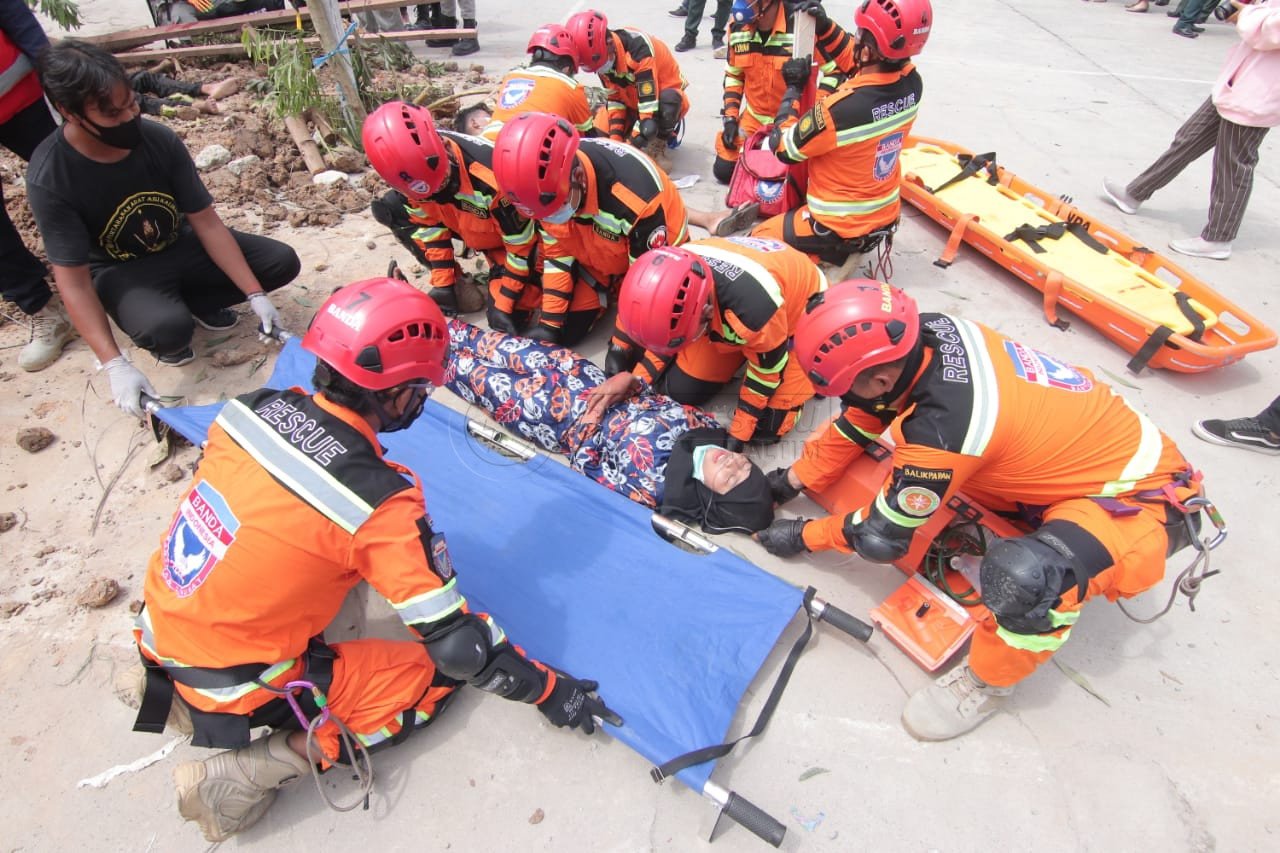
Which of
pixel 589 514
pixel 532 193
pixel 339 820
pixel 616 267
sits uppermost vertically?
pixel 532 193

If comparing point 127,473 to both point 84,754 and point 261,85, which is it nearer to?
point 84,754

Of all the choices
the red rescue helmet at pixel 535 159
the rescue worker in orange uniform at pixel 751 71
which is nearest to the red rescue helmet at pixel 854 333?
the red rescue helmet at pixel 535 159

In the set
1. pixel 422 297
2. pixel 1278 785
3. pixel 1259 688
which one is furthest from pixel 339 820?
pixel 1259 688

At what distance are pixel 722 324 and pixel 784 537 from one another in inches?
44.6

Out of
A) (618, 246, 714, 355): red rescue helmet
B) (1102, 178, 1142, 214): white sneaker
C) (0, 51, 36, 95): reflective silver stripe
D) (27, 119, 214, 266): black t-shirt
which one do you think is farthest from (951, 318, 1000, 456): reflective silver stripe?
(0, 51, 36, 95): reflective silver stripe

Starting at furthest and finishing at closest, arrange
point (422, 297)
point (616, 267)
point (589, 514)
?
point (616, 267), point (589, 514), point (422, 297)

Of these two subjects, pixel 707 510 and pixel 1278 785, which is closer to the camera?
pixel 1278 785

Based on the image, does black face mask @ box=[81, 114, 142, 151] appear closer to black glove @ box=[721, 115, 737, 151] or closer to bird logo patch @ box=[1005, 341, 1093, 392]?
bird logo patch @ box=[1005, 341, 1093, 392]

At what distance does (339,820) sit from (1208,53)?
571 inches

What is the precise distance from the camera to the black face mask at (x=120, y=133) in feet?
11.1

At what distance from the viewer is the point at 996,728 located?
8.91 ft

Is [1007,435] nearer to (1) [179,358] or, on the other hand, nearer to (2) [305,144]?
(1) [179,358]

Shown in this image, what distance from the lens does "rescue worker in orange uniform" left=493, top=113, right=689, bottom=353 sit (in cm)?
350

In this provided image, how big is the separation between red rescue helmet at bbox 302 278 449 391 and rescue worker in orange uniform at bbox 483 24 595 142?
3001 mm
